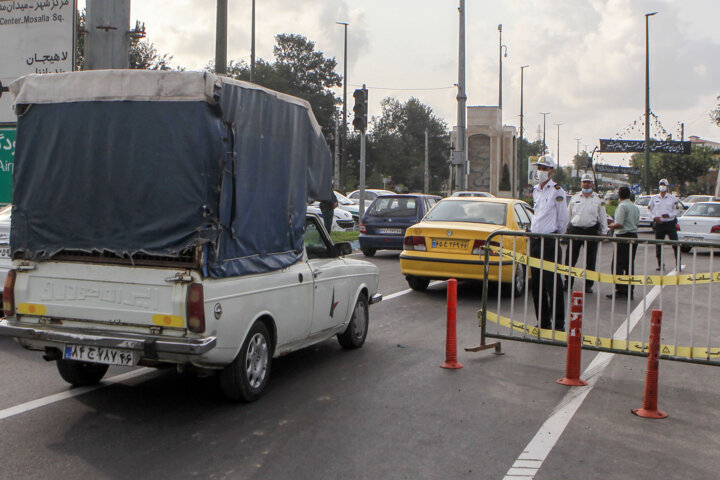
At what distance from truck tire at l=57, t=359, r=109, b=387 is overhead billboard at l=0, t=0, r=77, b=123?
7359mm

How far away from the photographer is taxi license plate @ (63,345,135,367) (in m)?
5.29

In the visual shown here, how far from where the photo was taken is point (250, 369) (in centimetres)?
587

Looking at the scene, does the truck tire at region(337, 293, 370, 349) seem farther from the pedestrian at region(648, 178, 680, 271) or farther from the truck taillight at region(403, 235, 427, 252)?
the pedestrian at region(648, 178, 680, 271)

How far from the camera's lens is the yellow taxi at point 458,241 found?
1117 centimetres

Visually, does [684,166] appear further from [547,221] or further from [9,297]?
[9,297]

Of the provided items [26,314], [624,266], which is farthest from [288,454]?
[624,266]

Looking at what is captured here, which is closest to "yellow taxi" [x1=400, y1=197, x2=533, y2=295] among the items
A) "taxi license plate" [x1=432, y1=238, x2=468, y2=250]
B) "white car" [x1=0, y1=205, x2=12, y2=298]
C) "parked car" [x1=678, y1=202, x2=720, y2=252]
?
"taxi license plate" [x1=432, y1=238, x2=468, y2=250]

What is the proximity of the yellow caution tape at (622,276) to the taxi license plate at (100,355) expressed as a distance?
3.77 m

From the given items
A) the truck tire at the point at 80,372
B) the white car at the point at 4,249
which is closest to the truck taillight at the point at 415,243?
the white car at the point at 4,249

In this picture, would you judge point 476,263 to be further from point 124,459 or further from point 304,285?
point 124,459

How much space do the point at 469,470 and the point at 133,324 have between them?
245 centimetres

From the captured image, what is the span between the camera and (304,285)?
21.7 feet

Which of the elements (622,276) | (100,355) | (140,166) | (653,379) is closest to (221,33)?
(140,166)

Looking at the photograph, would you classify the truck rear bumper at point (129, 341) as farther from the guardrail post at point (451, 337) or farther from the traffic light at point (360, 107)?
the traffic light at point (360, 107)
